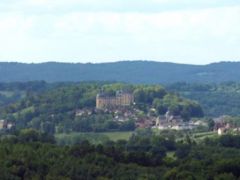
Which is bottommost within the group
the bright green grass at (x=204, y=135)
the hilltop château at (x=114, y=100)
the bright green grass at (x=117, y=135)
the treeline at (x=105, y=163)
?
the bright green grass at (x=117, y=135)

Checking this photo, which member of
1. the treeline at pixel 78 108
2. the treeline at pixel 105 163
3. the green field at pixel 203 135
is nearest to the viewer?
the treeline at pixel 105 163

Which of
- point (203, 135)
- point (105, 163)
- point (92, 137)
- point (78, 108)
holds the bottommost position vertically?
point (92, 137)

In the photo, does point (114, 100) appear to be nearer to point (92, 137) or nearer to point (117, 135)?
point (117, 135)

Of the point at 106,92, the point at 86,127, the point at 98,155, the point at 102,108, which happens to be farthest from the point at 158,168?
the point at 106,92

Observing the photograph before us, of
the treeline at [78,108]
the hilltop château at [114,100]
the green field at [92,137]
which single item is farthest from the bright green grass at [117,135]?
the hilltop château at [114,100]

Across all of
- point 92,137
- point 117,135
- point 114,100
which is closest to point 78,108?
point 114,100

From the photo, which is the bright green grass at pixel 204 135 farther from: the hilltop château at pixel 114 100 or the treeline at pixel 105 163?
the hilltop château at pixel 114 100

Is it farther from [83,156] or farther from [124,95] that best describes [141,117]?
[83,156]
